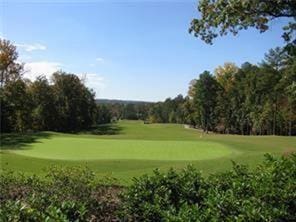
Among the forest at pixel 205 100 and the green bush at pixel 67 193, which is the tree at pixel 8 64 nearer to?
the forest at pixel 205 100

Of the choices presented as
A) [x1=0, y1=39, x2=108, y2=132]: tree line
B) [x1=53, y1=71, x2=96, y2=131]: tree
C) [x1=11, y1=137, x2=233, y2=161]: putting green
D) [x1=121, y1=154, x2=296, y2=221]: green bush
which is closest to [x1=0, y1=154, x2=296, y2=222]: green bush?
[x1=121, y1=154, x2=296, y2=221]: green bush

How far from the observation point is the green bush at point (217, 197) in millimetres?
6023

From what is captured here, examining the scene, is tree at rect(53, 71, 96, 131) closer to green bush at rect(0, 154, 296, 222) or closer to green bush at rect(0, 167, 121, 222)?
green bush at rect(0, 167, 121, 222)

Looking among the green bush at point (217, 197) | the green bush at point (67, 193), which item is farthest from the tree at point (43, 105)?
the green bush at point (217, 197)

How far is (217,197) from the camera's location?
6.49 m

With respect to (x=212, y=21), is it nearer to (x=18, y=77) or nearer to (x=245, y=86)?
(x=18, y=77)

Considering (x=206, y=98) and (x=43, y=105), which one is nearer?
(x=43, y=105)

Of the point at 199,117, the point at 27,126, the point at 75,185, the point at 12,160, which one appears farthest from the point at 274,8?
the point at 199,117

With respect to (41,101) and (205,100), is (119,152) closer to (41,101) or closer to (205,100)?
(41,101)

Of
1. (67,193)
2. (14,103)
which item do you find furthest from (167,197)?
(14,103)

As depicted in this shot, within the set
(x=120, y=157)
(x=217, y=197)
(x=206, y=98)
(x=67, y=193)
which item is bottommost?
(x=120, y=157)

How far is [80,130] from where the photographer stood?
73250mm

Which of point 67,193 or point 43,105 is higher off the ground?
point 43,105

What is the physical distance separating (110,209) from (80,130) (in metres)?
65.8
